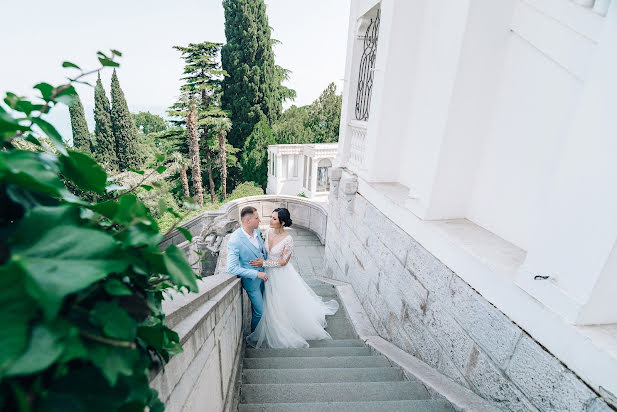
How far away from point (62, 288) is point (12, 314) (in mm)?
75

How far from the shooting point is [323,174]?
19828 mm

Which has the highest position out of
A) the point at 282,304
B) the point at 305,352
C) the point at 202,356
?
the point at 202,356

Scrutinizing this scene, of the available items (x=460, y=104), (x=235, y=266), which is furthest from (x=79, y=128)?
(x=460, y=104)

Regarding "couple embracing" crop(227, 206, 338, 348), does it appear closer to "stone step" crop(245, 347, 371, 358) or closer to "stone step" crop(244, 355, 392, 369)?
"stone step" crop(245, 347, 371, 358)

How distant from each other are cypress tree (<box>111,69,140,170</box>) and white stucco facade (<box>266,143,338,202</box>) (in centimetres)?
1415

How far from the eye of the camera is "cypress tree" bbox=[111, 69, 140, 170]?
25266 mm

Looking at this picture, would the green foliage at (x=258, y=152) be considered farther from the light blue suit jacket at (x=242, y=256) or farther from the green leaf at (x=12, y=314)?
the green leaf at (x=12, y=314)

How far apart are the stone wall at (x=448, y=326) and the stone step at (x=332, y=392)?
37 cm

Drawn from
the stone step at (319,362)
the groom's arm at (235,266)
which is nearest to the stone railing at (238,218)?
the groom's arm at (235,266)

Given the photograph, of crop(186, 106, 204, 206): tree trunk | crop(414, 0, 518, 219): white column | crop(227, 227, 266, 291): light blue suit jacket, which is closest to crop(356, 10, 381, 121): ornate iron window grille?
crop(414, 0, 518, 219): white column

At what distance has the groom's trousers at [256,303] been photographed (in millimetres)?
3900

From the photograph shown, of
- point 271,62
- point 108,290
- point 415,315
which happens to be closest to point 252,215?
point 415,315

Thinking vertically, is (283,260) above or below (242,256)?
below

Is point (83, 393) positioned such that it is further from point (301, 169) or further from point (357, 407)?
point (301, 169)
